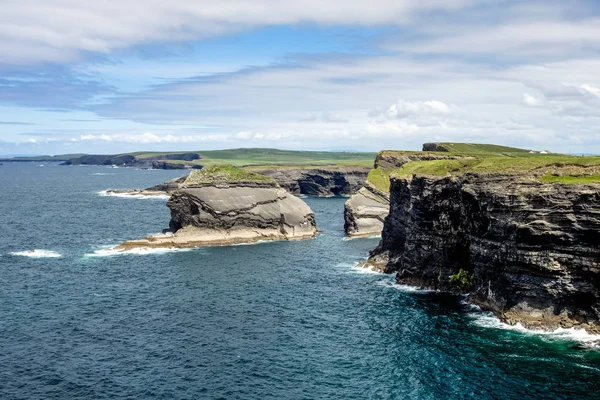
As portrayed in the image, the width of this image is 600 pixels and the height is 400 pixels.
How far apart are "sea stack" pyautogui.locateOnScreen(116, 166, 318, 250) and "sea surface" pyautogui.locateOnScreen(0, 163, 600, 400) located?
22128mm

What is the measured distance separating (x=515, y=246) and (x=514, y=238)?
3.44 ft

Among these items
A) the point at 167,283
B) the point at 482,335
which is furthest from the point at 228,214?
the point at 482,335

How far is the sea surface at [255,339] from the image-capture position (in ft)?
191

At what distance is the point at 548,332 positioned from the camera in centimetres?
7100

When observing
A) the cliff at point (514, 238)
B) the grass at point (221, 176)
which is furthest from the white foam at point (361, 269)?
the grass at point (221, 176)

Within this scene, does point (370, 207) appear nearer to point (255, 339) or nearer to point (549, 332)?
point (549, 332)

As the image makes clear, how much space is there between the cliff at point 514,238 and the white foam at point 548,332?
79 cm

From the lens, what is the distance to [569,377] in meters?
58.9

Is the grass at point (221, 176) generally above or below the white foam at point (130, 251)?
above

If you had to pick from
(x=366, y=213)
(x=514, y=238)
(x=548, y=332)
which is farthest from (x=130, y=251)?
(x=548, y=332)

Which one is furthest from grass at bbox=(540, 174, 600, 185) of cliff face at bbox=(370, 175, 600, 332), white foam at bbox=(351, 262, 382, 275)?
white foam at bbox=(351, 262, 382, 275)

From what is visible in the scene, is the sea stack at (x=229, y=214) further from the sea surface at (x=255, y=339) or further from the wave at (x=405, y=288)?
the wave at (x=405, y=288)

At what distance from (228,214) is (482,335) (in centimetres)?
8125

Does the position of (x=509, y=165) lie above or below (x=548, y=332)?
above
